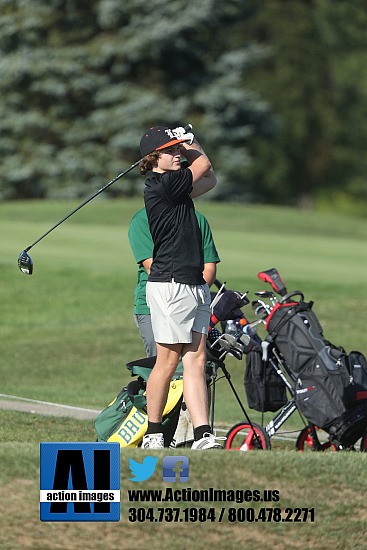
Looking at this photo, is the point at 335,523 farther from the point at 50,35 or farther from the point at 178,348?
the point at 50,35

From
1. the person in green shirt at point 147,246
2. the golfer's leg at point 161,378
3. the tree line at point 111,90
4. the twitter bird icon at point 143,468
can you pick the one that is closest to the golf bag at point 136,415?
the golfer's leg at point 161,378

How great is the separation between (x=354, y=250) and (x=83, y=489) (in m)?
18.4

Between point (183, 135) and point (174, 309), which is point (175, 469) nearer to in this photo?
point (174, 309)

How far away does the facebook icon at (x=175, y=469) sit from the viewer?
20.8 ft

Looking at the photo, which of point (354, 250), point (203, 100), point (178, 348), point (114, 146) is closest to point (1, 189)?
point (114, 146)

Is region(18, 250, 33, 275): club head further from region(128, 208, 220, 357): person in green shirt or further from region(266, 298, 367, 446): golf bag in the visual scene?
region(266, 298, 367, 446): golf bag

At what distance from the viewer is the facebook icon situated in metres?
6.33

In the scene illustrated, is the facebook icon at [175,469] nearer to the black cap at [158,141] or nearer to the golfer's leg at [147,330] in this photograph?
the black cap at [158,141]

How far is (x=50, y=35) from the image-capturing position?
49781mm

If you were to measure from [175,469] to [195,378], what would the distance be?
1228 mm

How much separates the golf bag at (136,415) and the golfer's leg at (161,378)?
34 cm

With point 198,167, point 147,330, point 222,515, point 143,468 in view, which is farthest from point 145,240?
point 222,515

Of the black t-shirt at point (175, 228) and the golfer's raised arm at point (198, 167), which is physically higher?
the golfer's raised arm at point (198, 167)

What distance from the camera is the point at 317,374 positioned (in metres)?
8.62
